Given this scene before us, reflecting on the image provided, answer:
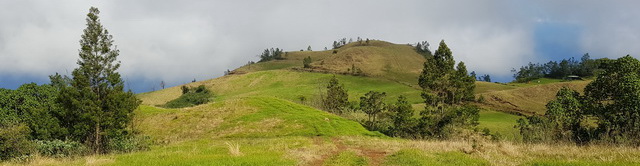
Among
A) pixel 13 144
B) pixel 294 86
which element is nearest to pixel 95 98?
pixel 13 144

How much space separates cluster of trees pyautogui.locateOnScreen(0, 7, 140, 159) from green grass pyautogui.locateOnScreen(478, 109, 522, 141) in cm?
6118

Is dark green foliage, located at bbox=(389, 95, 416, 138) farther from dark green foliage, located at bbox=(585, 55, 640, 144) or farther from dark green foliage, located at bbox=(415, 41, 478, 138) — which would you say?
dark green foliage, located at bbox=(585, 55, 640, 144)

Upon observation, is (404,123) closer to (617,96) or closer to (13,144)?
(617,96)

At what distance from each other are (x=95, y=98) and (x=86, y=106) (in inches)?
55.9

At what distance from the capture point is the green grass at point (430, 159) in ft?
53.5

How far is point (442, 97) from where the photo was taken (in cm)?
5678

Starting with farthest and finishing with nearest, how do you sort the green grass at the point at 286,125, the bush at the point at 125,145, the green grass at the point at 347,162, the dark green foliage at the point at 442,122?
the dark green foliage at the point at 442,122 → the green grass at the point at 286,125 → the bush at the point at 125,145 → the green grass at the point at 347,162

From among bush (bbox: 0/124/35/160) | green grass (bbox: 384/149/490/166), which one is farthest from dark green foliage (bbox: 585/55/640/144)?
bush (bbox: 0/124/35/160)

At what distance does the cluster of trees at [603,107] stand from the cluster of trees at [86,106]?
36.7m

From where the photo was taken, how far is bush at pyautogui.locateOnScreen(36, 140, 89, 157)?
84.1ft

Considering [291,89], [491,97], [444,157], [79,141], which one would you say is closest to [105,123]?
[79,141]

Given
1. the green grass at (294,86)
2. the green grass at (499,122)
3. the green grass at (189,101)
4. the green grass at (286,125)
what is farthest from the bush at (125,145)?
the green grass at (294,86)

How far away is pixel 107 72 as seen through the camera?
32.7m

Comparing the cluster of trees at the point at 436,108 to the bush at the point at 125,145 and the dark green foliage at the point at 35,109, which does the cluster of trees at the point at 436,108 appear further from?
the dark green foliage at the point at 35,109
